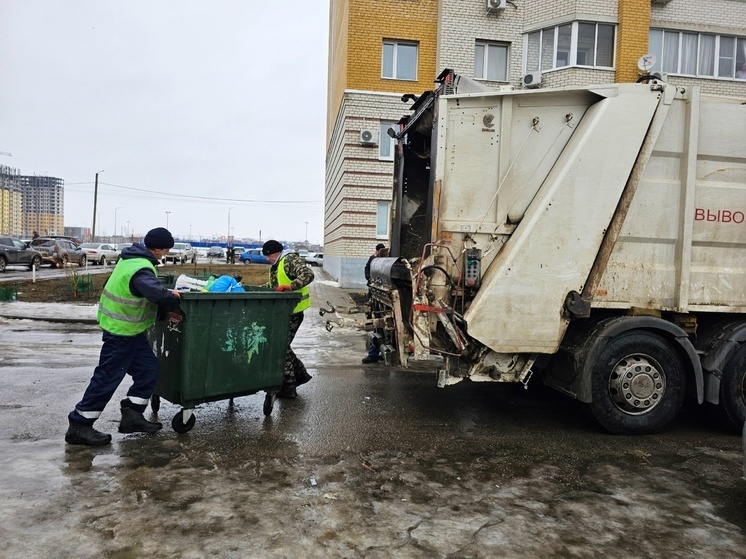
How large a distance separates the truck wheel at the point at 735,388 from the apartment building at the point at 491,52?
13.0 m

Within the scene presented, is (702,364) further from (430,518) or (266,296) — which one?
(266,296)

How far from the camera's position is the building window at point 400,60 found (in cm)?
1775

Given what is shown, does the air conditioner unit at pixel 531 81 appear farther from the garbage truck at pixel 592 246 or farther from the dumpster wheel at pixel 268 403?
the dumpster wheel at pixel 268 403

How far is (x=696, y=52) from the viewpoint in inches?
661

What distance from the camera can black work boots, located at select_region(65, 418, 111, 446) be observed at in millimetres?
4297

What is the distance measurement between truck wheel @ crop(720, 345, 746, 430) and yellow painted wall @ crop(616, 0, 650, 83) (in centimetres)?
1335

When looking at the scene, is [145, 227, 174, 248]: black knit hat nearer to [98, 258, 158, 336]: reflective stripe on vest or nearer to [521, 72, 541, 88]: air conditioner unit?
[98, 258, 158, 336]: reflective stripe on vest

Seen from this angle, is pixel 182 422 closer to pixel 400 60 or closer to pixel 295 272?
pixel 295 272

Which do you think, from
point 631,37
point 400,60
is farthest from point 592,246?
point 400,60

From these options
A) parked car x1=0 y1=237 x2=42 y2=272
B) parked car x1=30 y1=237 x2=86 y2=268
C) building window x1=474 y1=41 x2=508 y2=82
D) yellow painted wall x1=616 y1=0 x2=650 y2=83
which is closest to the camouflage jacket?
building window x1=474 y1=41 x2=508 y2=82

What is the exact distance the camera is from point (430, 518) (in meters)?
3.29

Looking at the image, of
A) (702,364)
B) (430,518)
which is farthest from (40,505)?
(702,364)

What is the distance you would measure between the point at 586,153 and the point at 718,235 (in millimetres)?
1373

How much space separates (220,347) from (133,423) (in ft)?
2.86
